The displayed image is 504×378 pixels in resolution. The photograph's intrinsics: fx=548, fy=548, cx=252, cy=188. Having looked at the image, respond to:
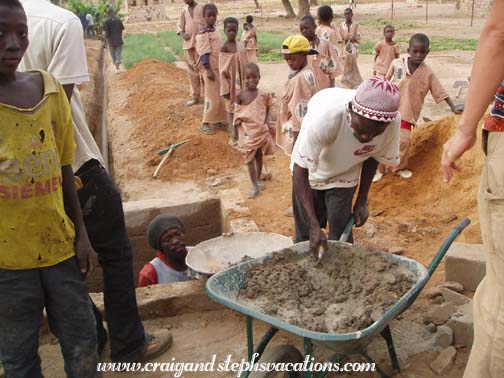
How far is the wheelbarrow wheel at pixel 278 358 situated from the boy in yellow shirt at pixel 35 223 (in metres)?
0.81

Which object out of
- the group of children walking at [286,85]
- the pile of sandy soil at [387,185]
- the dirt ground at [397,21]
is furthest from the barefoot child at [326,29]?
the dirt ground at [397,21]

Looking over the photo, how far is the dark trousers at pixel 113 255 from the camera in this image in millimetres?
2893

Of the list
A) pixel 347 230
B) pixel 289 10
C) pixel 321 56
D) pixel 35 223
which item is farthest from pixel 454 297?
pixel 289 10

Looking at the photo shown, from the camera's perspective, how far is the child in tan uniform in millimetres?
5645

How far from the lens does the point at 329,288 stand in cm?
296

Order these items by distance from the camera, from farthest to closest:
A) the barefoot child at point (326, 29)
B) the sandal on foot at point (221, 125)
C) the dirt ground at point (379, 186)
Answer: the sandal on foot at point (221, 125) < the barefoot child at point (326, 29) < the dirt ground at point (379, 186)

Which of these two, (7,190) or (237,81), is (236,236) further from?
(237,81)

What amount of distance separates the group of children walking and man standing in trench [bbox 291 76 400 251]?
2.28m

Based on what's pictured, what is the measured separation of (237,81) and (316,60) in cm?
127

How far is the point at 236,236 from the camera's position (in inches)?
161

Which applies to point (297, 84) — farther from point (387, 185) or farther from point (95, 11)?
point (95, 11)

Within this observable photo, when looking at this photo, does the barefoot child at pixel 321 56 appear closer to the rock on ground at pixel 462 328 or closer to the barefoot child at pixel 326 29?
the barefoot child at pixel 326 29

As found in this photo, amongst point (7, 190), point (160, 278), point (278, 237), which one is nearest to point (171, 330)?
point (160, 278)

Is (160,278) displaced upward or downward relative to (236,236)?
downward
